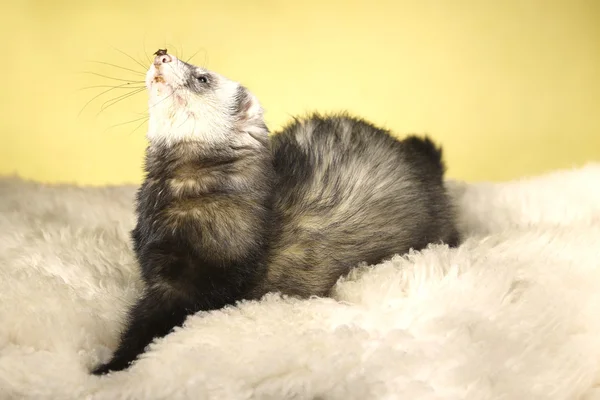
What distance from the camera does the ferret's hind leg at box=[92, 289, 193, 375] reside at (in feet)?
2.63

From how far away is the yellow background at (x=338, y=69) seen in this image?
1.91 m

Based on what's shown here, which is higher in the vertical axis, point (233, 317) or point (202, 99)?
point (202, 99)

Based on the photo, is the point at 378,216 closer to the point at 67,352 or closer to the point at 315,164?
the point at 315,164

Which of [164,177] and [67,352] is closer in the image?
[67,352]

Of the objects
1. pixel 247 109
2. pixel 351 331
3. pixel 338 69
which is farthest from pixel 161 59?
pixel 338 69

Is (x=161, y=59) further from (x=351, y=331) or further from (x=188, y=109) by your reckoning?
(x=351, y=331)

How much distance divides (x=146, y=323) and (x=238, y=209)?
0.19 metres

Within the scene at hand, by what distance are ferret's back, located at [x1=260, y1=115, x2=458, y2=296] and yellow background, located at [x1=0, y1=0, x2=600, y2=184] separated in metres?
0.76

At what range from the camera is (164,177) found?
3.22ft

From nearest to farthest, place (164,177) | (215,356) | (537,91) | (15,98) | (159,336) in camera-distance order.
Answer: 1. (215,356)
2. (159,336)
3. (164,177)
4. (15,98)
5. (537,91)

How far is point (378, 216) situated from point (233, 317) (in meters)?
0.33

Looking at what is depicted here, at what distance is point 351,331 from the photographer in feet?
2.53

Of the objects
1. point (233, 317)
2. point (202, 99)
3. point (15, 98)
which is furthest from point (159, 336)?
point (15, 98)

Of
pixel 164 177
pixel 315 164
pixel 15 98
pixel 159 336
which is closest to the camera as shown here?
pixel 159 336
